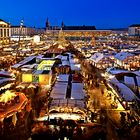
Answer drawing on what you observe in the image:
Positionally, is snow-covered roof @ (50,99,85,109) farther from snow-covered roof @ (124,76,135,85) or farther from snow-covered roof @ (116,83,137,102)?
snow-covered roof @ (124,76,135,85)

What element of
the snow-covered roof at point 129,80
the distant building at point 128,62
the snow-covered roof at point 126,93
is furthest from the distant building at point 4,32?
the snow-covered roof at point 126,93

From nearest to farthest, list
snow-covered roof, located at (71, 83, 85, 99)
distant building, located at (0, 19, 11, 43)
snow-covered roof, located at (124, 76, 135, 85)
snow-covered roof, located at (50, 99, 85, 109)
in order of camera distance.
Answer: snow-covered roof, located at (50, 99, 85, 109), snow-covered roof, located at (71, 83, 85, 99), snow-covered roof, located at (124, 76, 135, 85), distant building, located at (0, 19, 11, 43)

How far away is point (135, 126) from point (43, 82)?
4168 millimetres

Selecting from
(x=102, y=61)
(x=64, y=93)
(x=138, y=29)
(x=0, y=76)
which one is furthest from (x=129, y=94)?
(x=138, y=29)

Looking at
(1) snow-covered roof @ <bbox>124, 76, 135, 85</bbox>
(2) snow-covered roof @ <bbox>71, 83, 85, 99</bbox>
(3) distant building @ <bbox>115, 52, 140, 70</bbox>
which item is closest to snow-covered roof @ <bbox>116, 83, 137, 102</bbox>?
(1) snow-covered roof @ <bbox>124, 76, 135, 85</bbox>

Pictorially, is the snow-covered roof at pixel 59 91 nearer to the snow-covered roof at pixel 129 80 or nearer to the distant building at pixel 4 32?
the snow-covered roof at pixel 129 80

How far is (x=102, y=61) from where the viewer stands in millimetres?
14000

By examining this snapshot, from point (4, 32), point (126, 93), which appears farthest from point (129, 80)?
point (4, 32)

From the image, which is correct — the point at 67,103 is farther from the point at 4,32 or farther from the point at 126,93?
the point at 4,32

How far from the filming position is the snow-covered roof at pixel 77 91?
6.54 meters

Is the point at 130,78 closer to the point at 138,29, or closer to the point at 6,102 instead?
the point at 6,102

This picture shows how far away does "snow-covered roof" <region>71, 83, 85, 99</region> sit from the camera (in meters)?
6.54

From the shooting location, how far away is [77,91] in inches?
277

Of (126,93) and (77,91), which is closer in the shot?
(77,91)
